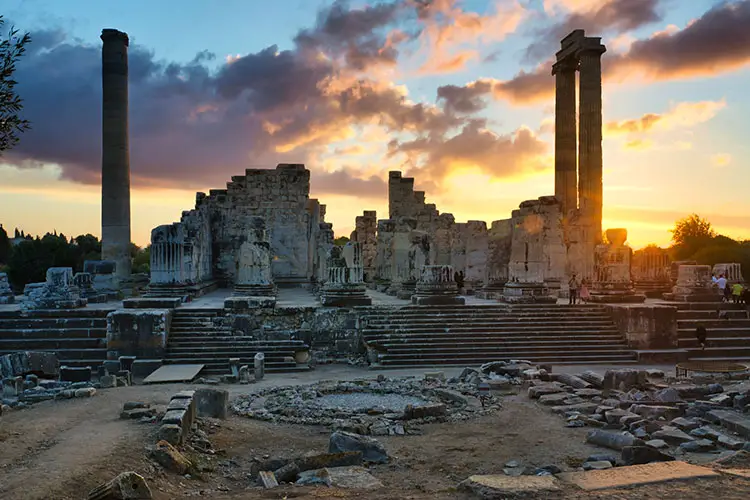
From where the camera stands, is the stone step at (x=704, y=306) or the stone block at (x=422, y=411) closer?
Result: the stone block at (x=422, y=411)

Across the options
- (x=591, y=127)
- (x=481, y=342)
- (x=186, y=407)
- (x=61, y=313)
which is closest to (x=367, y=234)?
(x=591, y=127)

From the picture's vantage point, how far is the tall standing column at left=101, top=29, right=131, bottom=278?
25281mm

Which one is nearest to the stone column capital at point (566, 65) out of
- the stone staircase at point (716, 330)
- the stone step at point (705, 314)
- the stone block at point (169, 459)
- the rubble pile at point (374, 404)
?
the stone staircase at point (716, 330)

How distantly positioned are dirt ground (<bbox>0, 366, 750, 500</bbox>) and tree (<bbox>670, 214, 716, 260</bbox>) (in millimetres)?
40367

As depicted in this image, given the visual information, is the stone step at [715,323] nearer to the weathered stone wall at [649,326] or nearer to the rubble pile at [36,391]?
the weathered stone wall at [649,326]

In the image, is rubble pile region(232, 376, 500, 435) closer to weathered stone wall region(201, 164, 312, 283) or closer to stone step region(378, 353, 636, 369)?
stone step region(378, 353, 636, 369)

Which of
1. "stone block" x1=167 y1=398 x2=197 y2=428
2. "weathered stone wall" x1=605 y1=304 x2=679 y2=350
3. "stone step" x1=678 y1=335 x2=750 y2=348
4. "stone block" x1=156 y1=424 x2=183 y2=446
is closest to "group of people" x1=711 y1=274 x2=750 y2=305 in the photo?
"stone step" x1=678 y1=335 x2=750 y2=348

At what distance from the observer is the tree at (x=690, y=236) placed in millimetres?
→ 46281

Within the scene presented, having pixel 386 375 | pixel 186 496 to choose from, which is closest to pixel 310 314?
pixel 386 375

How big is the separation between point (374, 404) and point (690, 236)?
44.3 meters

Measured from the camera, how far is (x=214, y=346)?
1533 cm

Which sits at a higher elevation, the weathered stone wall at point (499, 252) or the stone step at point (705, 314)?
the weathered stone wall at point (499, 252)

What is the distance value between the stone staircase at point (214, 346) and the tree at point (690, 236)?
37.8 m

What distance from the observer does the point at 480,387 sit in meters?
11.9
